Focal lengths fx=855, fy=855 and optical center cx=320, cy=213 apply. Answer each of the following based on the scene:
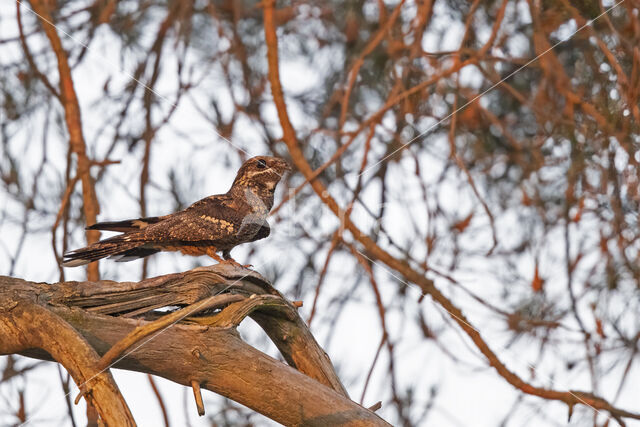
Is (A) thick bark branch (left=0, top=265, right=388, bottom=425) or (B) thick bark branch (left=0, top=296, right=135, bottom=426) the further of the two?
(A) thick bark branch (left=0, top=265, right=388, bottom=425)

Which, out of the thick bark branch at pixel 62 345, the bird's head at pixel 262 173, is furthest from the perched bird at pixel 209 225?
the thick bark branch at pixel 62 345

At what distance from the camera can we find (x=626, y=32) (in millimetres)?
1618

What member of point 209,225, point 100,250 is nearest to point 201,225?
point 209,225

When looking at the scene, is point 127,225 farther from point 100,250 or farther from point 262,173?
point 262,173

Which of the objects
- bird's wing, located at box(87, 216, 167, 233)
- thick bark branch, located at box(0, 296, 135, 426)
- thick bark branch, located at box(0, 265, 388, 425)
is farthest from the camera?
bird's wing, located at box(87, 216, 167, 233)

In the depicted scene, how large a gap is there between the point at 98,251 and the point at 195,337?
0.46 ft

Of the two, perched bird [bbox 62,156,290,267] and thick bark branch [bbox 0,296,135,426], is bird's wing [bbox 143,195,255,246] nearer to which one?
perched bird [bbox 62,156,290,267]

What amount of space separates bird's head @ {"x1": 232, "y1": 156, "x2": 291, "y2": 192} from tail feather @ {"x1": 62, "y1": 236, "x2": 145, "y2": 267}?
15 centimetres

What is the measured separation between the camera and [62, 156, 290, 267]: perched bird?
0.91 meters

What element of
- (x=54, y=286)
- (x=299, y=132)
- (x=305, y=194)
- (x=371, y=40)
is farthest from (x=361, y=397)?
(x=371, y=40)

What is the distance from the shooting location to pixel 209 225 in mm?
943

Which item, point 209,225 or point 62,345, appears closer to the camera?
point 62,345

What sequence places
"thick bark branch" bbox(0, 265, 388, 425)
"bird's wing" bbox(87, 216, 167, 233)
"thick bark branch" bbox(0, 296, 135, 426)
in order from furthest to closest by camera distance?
"bird's wing" bbox(87, 216, 167, 233), "thick bark branch" bbox(0, 265, 388, 425), "thick bark branch" bbox(0, 296, 135, 426)

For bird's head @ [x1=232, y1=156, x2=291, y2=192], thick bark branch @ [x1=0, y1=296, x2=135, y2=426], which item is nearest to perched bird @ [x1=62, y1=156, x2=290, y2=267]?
bird's head @ [x1=232, y1=156, x2=291, y2=192]
